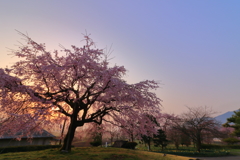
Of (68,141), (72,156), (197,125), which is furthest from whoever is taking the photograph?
(197,125)

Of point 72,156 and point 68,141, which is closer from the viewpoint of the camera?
point 72,156

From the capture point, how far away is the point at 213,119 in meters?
25.0

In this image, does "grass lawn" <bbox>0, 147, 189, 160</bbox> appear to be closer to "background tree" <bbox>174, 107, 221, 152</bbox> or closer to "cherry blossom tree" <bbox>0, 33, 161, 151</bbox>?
"cherry blossom tree" <bbox>0, 33, 161, 151</bbox>

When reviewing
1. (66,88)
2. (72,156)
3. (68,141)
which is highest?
(66,88)

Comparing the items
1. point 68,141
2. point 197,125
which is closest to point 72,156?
point 68,141

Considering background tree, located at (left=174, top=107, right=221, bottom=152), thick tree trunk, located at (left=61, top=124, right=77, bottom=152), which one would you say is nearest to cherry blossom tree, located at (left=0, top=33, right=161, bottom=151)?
thick tree trunk, located at (left=61, top=124, right=77, bottom=152)

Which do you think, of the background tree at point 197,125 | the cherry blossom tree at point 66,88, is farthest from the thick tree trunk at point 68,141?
the background tree at point 197,125

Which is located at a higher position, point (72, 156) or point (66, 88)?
point (66, 88)

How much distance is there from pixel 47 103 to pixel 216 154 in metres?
24.2

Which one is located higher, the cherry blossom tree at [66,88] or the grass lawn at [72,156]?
the cherry blossom tree at [66,88]

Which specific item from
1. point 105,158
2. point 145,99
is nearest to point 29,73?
point 105,158

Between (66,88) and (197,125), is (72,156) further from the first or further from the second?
(197,125)

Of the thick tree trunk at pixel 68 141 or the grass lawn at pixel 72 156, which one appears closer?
the grass lawn at pixel 72 156

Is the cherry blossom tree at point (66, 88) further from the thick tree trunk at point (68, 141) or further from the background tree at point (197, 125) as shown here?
the background tree at point (197, 125)
